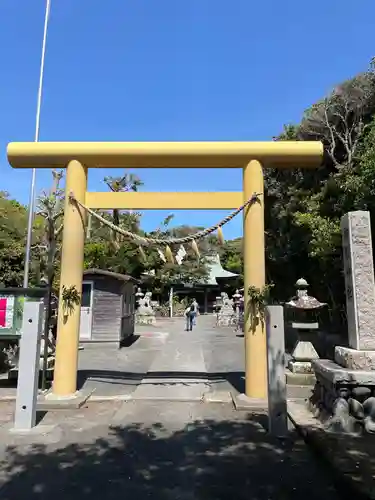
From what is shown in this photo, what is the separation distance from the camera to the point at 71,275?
774cm

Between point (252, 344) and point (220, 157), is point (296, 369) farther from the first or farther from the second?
point (220, 157)

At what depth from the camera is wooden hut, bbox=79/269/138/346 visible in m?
16.4

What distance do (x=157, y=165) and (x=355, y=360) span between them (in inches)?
196

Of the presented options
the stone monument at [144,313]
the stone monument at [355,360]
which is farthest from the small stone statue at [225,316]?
the stone monument at [355,360]

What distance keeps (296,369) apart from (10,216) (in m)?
19.2

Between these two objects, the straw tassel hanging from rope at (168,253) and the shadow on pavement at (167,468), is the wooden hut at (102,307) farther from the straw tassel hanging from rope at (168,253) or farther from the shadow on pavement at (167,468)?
the shadow on pavement at (167,468)

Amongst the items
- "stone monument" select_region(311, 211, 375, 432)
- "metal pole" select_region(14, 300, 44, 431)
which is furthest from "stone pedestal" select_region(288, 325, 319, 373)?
"metal pole" select_region(14, 300, 44, 431)

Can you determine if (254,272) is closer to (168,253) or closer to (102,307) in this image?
(168,253)

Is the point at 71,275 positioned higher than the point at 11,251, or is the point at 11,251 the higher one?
the point at 11,251

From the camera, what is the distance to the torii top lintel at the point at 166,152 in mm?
7801

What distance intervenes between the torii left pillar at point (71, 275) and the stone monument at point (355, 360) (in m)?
4.37

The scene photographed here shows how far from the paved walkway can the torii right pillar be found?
842 mm

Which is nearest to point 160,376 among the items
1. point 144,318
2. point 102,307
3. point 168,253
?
point 168,253

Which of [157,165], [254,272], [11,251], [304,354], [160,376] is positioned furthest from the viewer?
[11,251]
